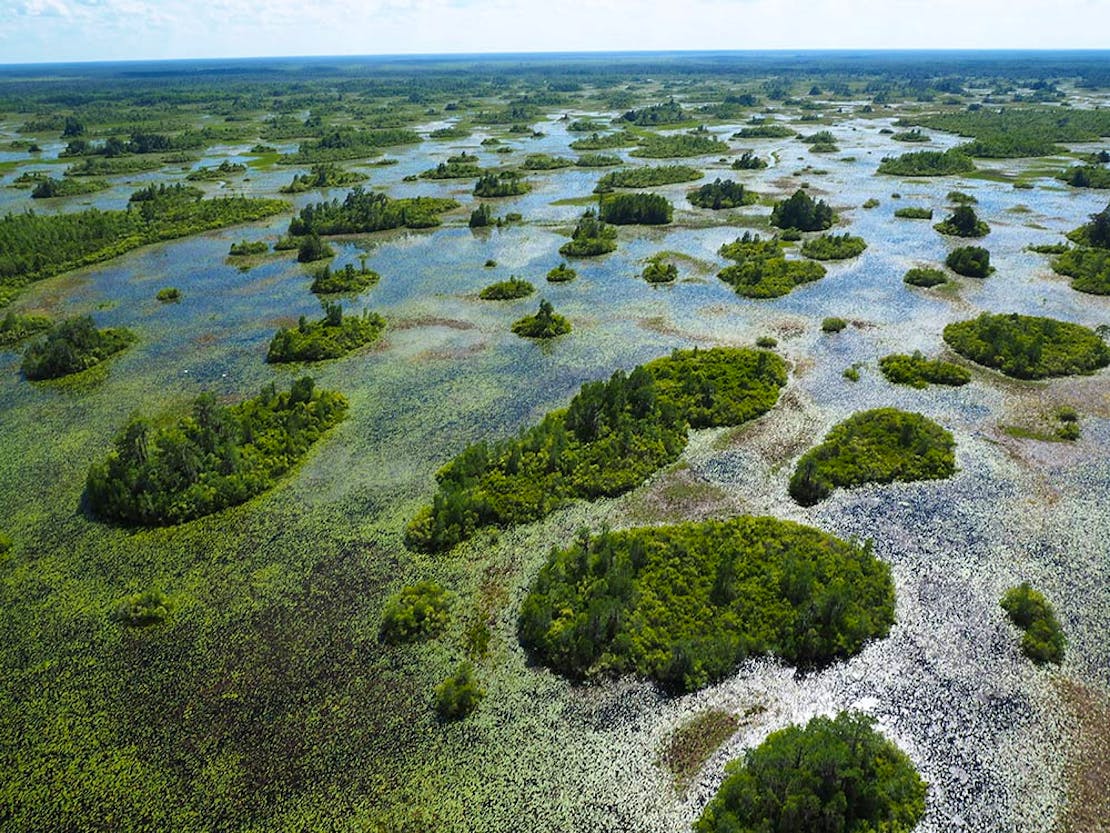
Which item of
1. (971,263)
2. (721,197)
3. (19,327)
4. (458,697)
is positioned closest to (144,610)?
(458,697)

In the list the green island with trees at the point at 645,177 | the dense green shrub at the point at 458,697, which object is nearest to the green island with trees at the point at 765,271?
the green island with trees at the point at 645,177

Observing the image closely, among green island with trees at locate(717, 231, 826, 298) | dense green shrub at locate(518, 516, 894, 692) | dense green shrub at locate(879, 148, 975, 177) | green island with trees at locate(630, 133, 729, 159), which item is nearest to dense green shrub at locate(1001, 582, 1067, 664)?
dense green shrub at locate(518, 516, 894, 692)

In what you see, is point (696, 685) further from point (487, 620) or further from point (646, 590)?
point (487, 620)

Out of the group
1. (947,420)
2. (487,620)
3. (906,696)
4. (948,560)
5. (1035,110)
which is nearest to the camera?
(906,696)

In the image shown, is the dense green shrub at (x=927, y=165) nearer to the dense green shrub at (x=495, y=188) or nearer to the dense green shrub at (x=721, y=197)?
the dense green shrub at (x=721, y=197)

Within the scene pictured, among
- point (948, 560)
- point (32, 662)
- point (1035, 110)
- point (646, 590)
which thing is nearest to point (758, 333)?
point (948, 560)

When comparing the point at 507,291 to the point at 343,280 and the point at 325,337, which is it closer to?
the point at 343,280
